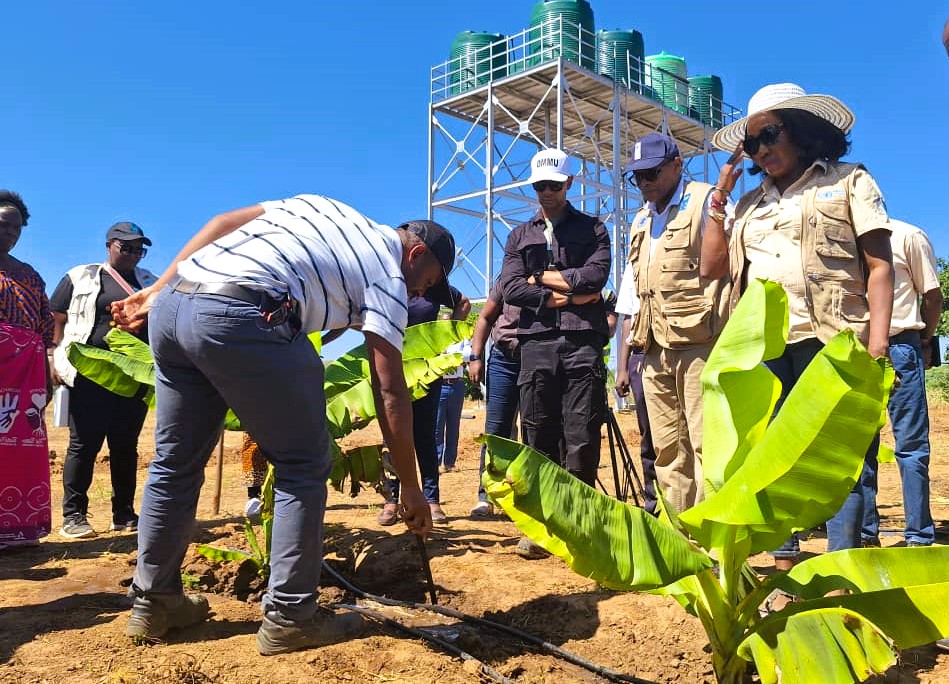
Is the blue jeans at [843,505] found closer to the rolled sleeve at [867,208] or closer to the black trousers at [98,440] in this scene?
the rolled sleeve at [867,208]

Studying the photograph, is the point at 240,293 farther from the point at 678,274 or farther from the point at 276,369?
the point at 678,274

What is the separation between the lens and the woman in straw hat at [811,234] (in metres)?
2.78

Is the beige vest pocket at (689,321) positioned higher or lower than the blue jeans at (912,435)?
higher

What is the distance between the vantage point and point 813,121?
2992 mm

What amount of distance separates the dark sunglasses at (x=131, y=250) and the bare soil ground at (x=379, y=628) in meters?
1.88

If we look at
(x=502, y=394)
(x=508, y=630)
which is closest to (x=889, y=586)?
(x=508, y=630)

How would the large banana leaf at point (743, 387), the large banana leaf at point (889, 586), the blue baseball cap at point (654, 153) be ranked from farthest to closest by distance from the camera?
1. the blue baseball cap at point (654, 153)
2. the large banana leaf at point (743, 387)
3. the large banana leaf at point (889, 586)

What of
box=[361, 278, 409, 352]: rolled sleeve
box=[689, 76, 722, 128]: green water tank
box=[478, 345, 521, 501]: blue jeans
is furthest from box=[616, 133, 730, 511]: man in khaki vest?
box=[689, 76, 722, 128]: green water tank

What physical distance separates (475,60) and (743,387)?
1569 cm

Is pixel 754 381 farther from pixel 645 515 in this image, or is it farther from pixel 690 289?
pixel 690 289

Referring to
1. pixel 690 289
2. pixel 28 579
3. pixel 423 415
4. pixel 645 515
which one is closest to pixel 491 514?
pixel 423 415

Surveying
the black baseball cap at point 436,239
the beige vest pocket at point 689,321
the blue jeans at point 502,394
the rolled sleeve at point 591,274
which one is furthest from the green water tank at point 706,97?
the black baseball cap at point 436,239

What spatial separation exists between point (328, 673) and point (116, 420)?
3125 millimetres

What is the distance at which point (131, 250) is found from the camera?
4828 mm
